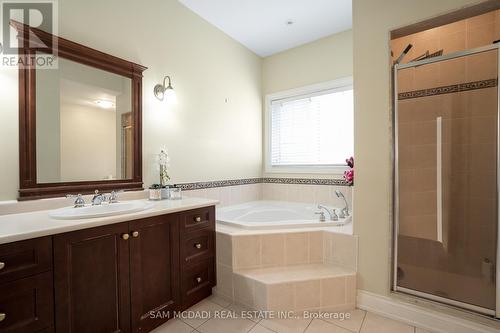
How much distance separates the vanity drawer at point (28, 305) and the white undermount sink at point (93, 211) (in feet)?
0.98

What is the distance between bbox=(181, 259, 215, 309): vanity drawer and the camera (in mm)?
1735

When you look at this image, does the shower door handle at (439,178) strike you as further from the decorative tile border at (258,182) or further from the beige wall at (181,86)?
the beige wall at (181,86)

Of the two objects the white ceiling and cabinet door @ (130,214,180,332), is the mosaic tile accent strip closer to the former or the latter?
the white ceiling

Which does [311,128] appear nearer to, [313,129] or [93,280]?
[313,129]

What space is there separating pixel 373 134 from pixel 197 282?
180 cm

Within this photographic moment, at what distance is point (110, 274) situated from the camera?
4.33 ft

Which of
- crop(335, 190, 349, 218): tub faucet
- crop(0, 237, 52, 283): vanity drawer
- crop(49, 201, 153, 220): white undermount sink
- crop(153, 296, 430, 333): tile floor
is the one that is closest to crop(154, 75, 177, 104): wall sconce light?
crop(49, 201, 153, 220): white undermount sink

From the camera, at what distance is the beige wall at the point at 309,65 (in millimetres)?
2811

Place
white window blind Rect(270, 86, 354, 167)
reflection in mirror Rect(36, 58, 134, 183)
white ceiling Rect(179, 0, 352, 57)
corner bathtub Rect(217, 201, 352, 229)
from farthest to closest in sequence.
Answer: white window blind Rect(270, 86, 354, 167)
corner bathtub Rect(217, 201, 352, 229)
white ceiling Rect(179, 0, 352, 57)
reflection in mirror Rect(36, 58, 134, 183)

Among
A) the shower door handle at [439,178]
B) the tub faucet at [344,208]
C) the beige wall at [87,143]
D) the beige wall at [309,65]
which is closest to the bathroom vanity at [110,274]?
the beige wall at [87,143]

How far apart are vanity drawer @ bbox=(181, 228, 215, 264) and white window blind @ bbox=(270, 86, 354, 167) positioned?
5.75 feet

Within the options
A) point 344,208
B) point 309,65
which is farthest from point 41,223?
point 309,65

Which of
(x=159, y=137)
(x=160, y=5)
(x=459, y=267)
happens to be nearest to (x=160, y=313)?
(x=159, y=137)

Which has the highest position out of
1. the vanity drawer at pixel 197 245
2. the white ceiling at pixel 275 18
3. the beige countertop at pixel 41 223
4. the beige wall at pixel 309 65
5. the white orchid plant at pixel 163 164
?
the white ceiling at pixel 275 18
